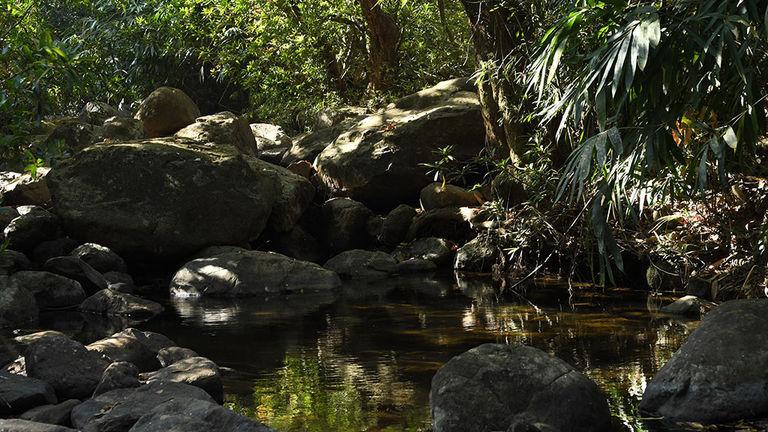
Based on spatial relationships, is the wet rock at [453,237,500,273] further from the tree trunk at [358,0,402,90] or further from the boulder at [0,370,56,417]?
the boulder at [0,370,56,417]

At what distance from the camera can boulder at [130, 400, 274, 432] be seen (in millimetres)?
4879

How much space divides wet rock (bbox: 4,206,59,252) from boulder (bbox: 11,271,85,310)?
156 cm

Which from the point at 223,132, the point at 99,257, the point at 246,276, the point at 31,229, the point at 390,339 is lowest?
the point at 390,339

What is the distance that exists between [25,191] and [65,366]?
27.5 feet

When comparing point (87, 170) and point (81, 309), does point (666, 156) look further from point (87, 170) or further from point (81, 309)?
point (87, 170)

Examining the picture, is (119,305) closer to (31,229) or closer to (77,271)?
(77,271)

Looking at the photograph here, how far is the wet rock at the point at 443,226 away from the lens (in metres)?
13.9

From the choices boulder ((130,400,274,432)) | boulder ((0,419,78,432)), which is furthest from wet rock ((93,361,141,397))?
boulder ((130,400,274,432))

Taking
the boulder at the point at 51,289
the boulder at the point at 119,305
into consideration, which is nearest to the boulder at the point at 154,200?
the boulder at the point at 51,289

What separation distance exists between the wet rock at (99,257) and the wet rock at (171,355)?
4.99 meters

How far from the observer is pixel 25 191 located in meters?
14.1

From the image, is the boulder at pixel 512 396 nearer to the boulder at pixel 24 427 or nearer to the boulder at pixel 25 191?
the boulder at pixel 24 427

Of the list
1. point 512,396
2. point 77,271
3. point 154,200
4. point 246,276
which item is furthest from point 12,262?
point 512,396

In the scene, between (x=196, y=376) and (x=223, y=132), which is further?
(x=223, y=132)
